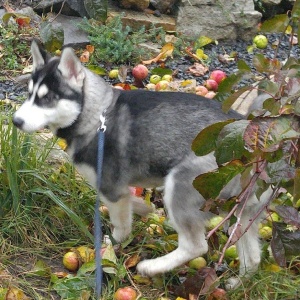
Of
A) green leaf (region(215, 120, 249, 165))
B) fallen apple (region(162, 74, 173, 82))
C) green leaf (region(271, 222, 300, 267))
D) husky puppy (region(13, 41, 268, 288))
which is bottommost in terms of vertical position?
fallen apple (region(162, 74, 173, 82))

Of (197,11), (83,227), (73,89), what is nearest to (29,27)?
(197,11)

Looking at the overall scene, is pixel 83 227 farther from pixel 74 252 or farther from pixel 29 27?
pixel 29 27

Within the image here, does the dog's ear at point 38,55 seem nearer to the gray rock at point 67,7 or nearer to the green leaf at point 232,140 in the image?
the green leaf at point 232,140

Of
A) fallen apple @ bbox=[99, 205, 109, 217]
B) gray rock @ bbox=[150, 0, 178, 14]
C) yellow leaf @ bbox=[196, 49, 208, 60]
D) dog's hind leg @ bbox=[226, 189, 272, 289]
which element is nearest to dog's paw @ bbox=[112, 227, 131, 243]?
fallen apple @ bbox=[99, 205, 109, 217]

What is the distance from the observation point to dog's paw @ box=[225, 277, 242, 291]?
3.35 m

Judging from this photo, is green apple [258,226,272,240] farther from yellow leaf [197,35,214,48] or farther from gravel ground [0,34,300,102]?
yellow leaf [197,35,214,48]

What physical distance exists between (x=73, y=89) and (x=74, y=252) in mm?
855

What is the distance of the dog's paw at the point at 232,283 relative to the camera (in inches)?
132

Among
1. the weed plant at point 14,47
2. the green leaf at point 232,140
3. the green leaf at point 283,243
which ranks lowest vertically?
the weed plant at point 14,47

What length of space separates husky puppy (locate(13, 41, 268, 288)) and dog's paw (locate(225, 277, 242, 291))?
0.18 ft

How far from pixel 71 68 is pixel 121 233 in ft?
3.10

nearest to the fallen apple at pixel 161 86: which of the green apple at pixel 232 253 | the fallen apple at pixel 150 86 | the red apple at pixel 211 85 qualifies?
the fallen apple at pixel 150 86

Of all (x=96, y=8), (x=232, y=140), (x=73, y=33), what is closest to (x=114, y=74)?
(x=73, y=33)

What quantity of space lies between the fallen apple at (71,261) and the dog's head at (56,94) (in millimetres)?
673
